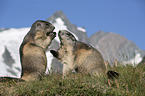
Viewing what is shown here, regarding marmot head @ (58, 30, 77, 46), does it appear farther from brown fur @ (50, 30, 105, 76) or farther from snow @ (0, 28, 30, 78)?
snow @ (0, 28, 30, 78)

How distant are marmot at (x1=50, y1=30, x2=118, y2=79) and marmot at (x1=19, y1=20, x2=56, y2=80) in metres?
0.56

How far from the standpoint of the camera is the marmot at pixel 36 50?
7.18m

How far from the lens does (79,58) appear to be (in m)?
7.24

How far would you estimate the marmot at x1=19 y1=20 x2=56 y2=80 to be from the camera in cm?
718

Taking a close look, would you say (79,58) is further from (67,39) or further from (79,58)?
(67,39)

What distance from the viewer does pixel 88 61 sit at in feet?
23.7

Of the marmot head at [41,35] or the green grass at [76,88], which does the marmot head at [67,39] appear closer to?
the marmot head at [41,35]

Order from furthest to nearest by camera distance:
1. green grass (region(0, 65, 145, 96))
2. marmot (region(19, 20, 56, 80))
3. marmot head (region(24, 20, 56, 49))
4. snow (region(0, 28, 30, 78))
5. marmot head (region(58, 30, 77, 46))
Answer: snow (region(0, 28, 30, 78)), marmot head (region(24, 20, 56, 49)), marmot head (region(58, 30, 77, 46)), marmot (region(19, 20, 56, 80)), green grass (region(0, 65, 145, 96))

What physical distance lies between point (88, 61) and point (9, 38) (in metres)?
98.5

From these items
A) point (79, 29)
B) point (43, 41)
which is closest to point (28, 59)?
point (43, 41)

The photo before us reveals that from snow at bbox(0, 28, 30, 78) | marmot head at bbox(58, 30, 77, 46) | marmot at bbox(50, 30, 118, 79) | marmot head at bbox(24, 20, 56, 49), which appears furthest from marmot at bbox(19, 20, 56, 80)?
snow at bbox(0, 28, 30, 78)

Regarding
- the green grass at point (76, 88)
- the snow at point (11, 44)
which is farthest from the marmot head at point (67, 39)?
the snow at point (11, 44)

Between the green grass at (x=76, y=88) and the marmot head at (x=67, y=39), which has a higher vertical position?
the marmot head at (x=67, y=39)

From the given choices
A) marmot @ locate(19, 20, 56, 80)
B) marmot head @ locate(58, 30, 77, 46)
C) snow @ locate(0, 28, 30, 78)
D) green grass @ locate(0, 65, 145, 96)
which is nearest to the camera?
green grass @ locate(0, 65, 145, 96)
